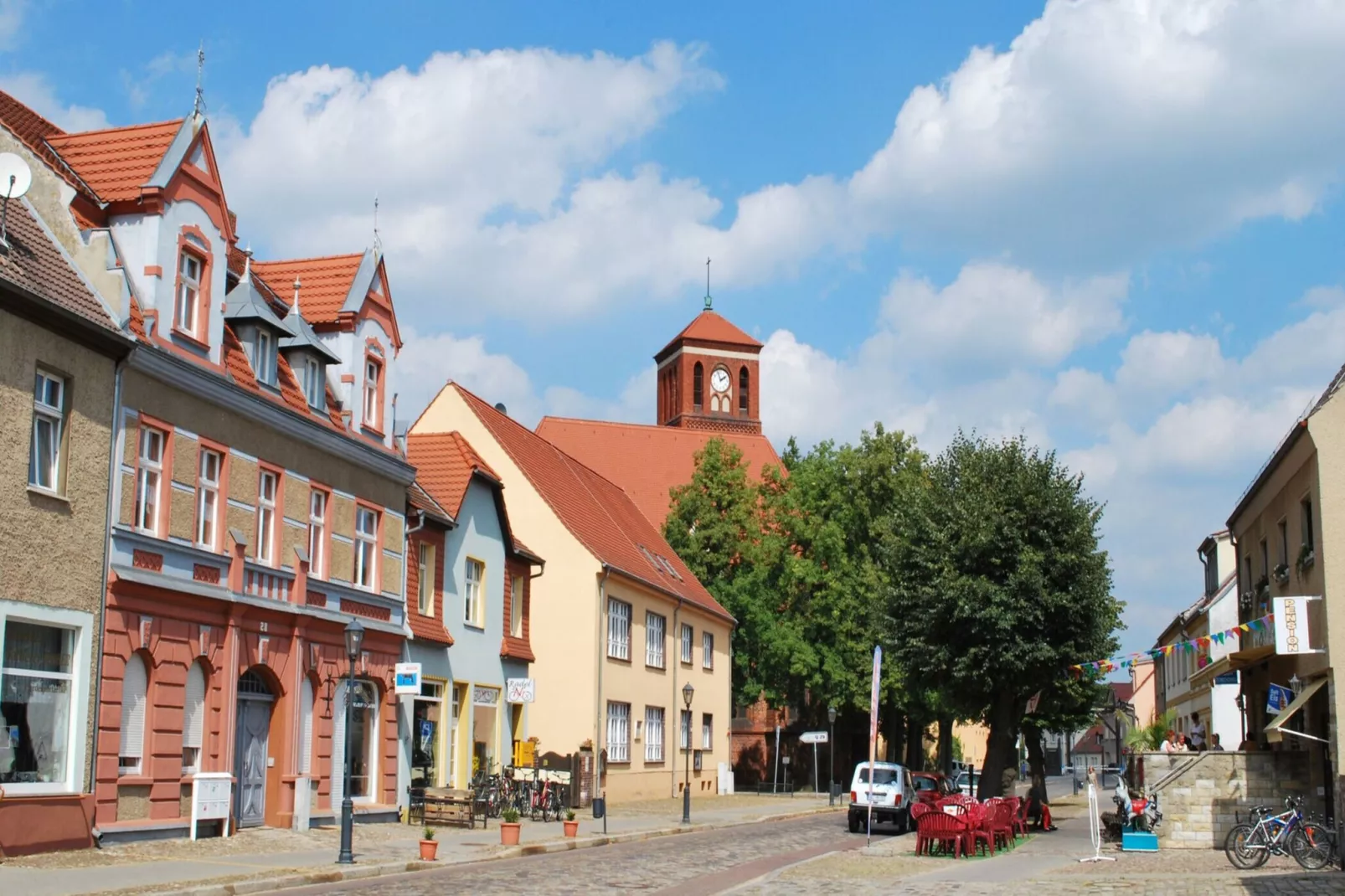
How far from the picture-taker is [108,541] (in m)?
21.1

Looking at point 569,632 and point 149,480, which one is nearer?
point 149,480

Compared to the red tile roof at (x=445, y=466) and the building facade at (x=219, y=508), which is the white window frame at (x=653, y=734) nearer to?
the red tile roof at (x=445, y=466)

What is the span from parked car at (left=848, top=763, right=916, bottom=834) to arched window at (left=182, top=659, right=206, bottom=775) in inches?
629

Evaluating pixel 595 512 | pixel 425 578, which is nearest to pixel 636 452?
pixel 595 512

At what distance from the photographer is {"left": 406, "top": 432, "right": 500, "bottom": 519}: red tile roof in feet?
113

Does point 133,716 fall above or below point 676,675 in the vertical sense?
below

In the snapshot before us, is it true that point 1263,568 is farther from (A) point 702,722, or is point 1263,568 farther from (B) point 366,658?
(A) point 702,722

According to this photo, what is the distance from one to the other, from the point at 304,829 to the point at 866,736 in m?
43.1

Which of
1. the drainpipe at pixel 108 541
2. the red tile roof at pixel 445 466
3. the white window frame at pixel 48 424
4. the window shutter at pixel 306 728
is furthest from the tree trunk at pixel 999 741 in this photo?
the white window frame at pixel 48 424

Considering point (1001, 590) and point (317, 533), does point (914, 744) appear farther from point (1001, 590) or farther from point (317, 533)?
point (317, 533)

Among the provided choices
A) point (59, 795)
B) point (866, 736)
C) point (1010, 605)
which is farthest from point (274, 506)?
point (866, 736)

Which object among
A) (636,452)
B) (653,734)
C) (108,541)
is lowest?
(653,734)

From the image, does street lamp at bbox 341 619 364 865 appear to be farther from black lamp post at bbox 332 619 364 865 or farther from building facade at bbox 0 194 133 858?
building facade at bbox 0 194 133 858

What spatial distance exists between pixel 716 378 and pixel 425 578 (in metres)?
72.6
